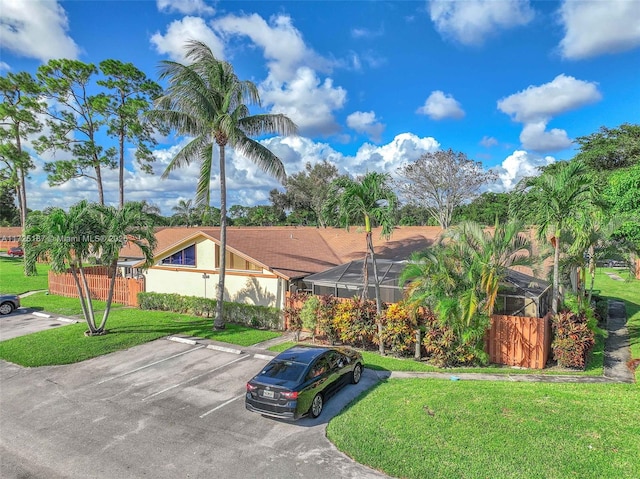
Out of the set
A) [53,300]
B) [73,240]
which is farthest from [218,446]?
[53,300]

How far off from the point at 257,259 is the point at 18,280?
26.4m

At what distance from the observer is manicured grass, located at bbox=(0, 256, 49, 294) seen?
29044mm

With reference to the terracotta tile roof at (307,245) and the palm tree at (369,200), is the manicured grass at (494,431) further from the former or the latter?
the terracotta tile roof at (307,245)

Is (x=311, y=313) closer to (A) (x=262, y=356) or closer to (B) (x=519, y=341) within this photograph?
(A) (x=262, y=356)

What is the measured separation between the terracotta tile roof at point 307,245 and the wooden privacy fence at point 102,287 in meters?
2.79

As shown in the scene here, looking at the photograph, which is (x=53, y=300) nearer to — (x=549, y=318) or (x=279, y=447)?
(x=279, y=447)

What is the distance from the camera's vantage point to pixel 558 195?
12766 mm

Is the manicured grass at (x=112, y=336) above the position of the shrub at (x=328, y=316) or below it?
below

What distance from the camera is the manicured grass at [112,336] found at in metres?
14.4

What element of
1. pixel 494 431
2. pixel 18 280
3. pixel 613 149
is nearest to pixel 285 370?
pixel 494 431

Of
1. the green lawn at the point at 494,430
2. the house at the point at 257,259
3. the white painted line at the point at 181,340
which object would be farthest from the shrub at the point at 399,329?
the white painted line at the point at 181,340

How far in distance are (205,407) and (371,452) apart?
480 centimetres

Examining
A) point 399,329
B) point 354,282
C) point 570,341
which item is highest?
point 354,282

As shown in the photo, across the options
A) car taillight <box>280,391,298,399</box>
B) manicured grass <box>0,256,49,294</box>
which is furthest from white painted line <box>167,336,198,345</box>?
manicured grass <box>0,256,49,294</box>
